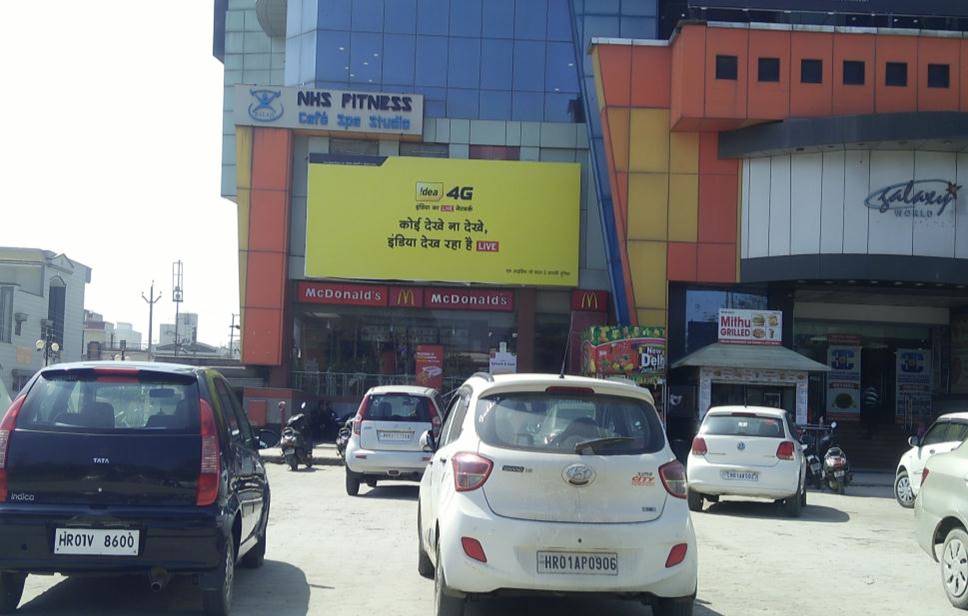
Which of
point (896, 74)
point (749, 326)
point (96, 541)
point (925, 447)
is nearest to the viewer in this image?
point (96, 541)

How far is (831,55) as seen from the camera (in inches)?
1253

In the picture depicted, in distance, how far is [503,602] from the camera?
8.91 metres

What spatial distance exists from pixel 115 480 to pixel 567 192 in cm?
3214

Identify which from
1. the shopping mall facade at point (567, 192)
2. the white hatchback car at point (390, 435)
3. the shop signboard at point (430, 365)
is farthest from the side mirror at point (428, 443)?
the shop signboard at point (430, 365)

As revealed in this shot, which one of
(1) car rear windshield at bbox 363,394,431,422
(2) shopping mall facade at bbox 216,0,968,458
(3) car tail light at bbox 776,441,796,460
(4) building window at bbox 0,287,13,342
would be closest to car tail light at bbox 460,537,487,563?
(3) car tail light at bbox 776,441,796,460

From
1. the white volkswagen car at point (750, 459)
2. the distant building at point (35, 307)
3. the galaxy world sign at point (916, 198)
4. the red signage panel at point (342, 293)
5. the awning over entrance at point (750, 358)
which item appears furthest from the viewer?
the distant building at point (35, 307)

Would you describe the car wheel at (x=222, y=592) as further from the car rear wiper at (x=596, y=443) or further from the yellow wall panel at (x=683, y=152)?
the yellow wall panel at (x=683, y=152)

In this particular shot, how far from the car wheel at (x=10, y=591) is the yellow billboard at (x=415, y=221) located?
30.4 meters

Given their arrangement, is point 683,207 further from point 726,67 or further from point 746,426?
point 746,426

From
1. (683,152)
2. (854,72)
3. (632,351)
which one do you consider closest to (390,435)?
(632,351)

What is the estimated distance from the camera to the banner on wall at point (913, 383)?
37.2 metres

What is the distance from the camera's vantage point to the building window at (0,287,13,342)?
53500 mm

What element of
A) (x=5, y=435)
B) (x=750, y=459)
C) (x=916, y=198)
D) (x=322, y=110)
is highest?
(x=322, y=110)

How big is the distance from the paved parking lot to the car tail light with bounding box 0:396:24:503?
1.15 metres
